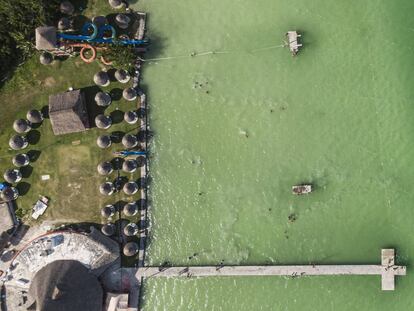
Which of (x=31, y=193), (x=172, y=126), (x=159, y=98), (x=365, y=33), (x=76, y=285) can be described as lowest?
(x=76, y=285)

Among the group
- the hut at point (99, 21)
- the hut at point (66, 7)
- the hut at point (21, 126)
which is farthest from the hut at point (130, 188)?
the hut at point (66, 7)

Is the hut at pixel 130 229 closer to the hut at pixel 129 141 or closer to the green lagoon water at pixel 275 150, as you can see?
the green lagoon water at pixel 275 150

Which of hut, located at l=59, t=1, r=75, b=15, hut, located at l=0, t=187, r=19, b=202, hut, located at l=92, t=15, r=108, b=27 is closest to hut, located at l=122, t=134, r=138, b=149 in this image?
hut, located at l=92, t=15, r=108, b=27

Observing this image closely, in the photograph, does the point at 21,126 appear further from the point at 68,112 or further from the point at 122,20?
the point at 122,20

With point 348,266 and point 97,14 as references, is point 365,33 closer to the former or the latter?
point 348,266

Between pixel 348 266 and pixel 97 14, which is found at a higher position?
pixel 97 14

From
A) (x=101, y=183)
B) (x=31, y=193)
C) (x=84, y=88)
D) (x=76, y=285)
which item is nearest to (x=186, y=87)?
Result: (x=84, y=88)

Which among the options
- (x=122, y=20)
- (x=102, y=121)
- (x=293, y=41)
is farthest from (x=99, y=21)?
(x=293, y=41)
